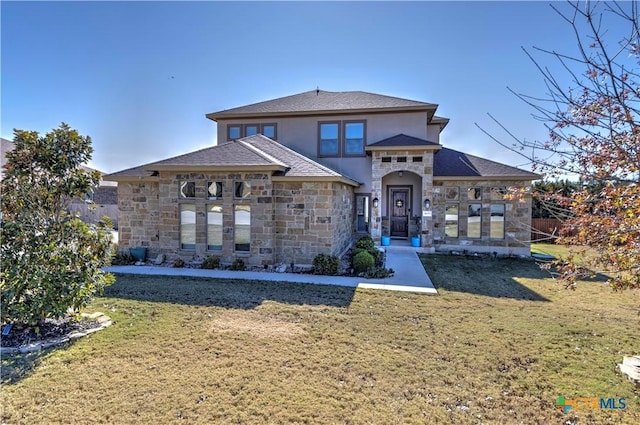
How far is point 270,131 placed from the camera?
16156 millimetres

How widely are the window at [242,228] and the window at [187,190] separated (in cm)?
164

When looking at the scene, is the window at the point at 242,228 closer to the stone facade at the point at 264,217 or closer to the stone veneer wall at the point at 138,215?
the stone facade at the point at 264,217

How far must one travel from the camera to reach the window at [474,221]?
13734mm

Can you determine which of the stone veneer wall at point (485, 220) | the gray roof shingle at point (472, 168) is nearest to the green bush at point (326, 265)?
the stone veneer wall at point (485, 220)

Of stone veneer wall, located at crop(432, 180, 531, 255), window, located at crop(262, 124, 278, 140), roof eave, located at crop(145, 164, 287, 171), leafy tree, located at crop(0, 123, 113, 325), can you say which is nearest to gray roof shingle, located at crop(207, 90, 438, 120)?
window, located at crop(262, 124, 278, 140)

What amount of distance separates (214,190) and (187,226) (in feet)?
A: 5.49

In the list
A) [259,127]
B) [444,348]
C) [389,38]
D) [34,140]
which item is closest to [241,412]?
[444,348]

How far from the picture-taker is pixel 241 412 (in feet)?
10.7

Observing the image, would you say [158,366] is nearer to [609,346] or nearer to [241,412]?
[241,412]

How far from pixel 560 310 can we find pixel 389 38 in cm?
935

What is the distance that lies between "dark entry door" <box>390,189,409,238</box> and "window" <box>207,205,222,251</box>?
29.5 feet

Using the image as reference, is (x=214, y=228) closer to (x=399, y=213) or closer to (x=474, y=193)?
(x=399, y=213)

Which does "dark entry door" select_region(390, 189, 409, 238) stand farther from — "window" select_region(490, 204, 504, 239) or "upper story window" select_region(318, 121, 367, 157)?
"window" select_region(490, 204, 504, 239)

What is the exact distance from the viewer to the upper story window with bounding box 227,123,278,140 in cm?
1609
